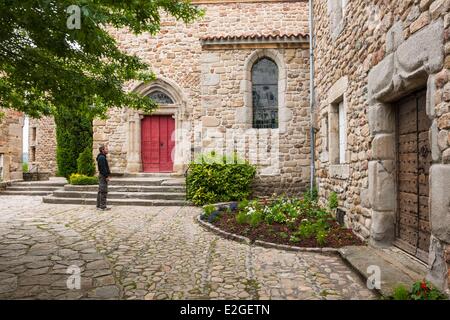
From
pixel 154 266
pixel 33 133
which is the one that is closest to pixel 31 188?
pixel 33 133

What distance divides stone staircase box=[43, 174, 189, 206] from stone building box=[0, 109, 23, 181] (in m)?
3.83

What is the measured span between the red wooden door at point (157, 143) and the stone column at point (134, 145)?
0.22 meters

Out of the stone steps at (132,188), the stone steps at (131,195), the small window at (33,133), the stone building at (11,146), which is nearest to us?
the stone steps at (131,195)

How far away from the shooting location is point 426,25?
2869mm

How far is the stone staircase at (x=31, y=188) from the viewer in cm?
1075

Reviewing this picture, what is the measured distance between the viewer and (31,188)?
11047 millimetres

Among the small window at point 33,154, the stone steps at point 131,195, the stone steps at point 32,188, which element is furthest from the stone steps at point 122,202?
the small window at point 33,154

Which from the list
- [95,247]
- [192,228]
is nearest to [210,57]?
[192,228]

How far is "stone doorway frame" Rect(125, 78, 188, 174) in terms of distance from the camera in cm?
1160

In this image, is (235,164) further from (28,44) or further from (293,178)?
(28,44)

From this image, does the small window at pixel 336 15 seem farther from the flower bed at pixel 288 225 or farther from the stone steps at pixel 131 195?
the stone steps at pixel 131 195

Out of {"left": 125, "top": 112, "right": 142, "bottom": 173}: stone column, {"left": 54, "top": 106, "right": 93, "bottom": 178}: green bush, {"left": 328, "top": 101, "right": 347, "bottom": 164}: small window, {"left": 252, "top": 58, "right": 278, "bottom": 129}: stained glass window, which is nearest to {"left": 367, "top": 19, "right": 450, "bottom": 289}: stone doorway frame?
{"left": 328, "top": 101, "right": 347, "bottom": 164}: small window

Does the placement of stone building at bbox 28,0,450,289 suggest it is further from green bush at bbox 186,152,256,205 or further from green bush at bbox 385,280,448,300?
green bush at bbox 186,152,256,205
